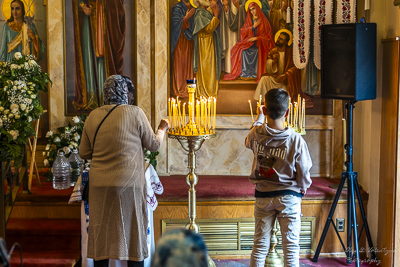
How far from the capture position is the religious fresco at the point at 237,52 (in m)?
6.06

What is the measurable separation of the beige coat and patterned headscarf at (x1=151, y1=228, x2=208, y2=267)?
2330 millimetres

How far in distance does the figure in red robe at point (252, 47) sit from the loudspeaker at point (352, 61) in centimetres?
101

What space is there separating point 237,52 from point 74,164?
7.10ft

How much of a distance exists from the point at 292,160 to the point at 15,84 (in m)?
2.46

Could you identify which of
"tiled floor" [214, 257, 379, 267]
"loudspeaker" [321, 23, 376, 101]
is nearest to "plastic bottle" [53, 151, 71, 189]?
"tiled floor" [214, 257, 379, 267]

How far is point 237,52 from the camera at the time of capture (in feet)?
20.1

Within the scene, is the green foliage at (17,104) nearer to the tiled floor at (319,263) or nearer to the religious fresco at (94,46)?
the religious fresco at (94,46)

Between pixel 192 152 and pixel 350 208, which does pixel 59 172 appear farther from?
pixel 350 208

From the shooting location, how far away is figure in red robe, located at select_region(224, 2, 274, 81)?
6082 mm

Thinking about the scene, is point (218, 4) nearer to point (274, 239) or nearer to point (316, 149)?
point (316, 149)

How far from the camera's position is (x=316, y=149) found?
621 cm

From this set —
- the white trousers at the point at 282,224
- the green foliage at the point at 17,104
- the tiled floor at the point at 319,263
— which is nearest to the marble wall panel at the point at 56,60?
the green foliage at the point at 17,104

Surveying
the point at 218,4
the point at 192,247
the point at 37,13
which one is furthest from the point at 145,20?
the point at 192,247

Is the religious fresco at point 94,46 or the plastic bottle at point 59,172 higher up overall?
the religious fresco at point 94,46
